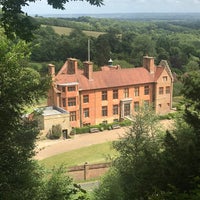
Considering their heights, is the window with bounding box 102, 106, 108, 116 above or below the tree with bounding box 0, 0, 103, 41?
below

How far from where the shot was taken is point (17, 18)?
700 centimetres

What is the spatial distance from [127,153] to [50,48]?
51.7 meters

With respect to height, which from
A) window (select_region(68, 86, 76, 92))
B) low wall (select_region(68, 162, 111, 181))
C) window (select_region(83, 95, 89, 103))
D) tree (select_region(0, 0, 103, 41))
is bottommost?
low wall (select_region(68, 162, 111, 181))

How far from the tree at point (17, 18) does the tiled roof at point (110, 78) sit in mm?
26852

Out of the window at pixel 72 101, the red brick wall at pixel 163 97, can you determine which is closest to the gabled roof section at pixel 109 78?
the red brick wall at pixel 163 97

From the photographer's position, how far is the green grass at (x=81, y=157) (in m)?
26.8

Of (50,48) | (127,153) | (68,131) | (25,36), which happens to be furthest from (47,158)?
(50,48)

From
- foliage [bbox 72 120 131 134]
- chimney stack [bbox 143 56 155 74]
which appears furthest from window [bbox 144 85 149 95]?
foliage [bbox 72 120 131 134]

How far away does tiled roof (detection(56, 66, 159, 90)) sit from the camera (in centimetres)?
3469

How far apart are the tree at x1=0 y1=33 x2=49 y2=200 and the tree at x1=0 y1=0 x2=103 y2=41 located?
3.59 m

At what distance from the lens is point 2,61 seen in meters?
10.7

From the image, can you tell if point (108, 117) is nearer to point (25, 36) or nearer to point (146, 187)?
point (146, 187)

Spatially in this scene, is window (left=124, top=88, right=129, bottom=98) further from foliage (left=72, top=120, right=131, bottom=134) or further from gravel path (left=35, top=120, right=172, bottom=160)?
gravel path (left=35, top=120, right=172, bottom=160)

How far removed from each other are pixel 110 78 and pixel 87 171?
1409 centimetres
